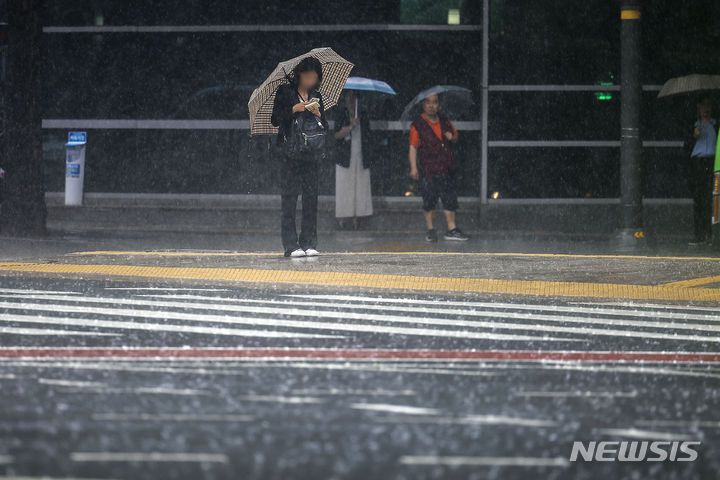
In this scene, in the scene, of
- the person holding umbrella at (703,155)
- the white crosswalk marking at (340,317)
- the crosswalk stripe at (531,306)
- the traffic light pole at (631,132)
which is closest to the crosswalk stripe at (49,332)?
the white crosswalk marking at (340,317)

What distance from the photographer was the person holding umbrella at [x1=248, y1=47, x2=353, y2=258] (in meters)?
12.5

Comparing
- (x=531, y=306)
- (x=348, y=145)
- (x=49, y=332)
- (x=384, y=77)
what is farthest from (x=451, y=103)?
(x=49, y=332)

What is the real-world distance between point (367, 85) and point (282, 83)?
4690 millimetres

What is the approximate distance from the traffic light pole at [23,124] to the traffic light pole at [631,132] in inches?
292

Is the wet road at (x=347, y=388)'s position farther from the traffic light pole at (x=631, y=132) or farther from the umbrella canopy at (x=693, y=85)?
the umbrella canopy at (x=693, y=85)

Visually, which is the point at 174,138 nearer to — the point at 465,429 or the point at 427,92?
the point at 427,92

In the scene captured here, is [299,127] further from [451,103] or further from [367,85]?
[451,103]

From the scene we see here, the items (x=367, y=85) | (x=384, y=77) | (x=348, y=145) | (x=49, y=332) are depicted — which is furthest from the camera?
(x=384, y=77)

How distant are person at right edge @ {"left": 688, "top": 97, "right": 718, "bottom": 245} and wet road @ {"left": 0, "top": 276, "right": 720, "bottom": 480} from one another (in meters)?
6.19

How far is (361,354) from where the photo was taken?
725 centimetres

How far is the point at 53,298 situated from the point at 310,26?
991cm

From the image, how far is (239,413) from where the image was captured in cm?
565

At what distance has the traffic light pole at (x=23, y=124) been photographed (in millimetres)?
16672

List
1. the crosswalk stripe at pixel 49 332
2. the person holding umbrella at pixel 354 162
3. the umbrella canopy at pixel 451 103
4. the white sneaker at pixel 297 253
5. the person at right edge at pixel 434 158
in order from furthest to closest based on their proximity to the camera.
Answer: the person holding umbrella at pixel 354 162 → the umbrella canopy at pixel 451 103 → the person at right edge at pixel 434 158 → the white sneaker at pixel 297 253 → the crosswalk stripe at pixel 49 332
